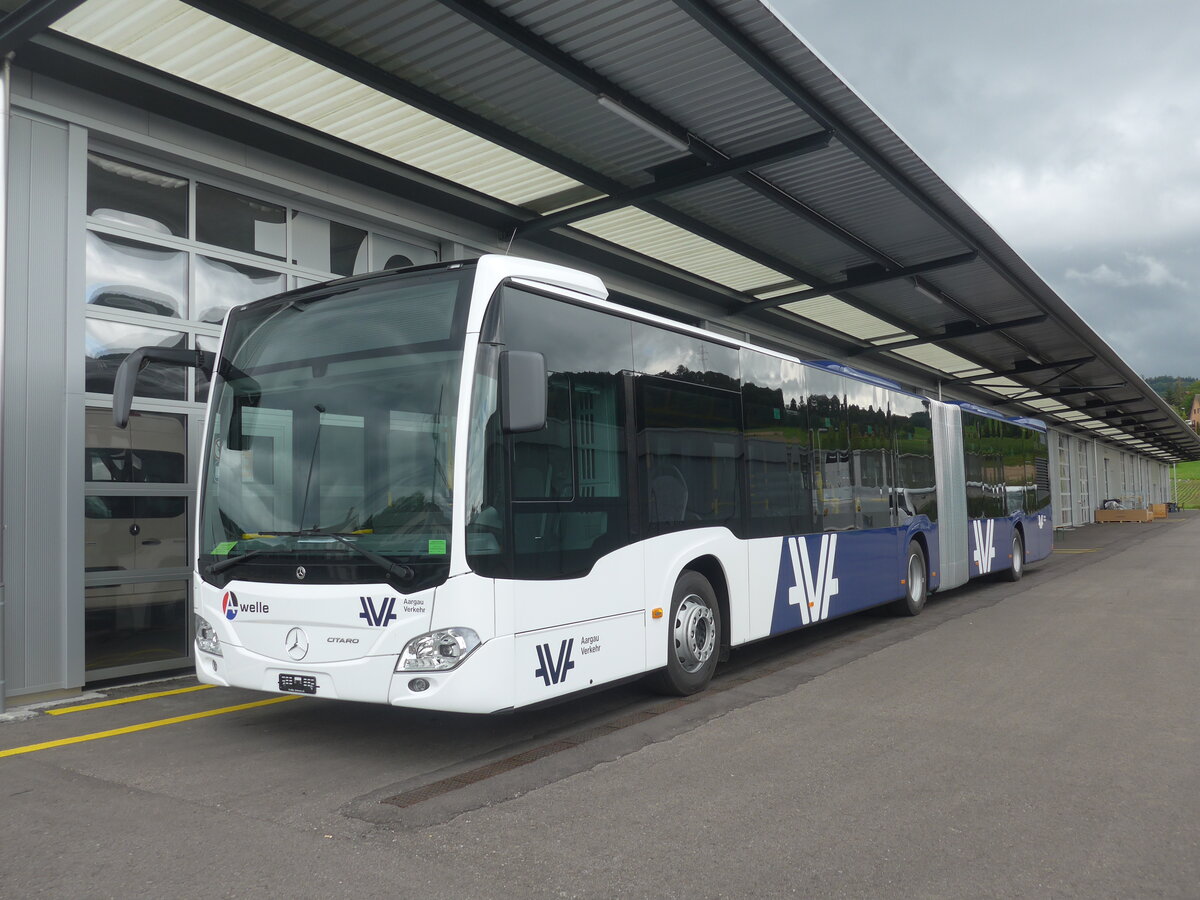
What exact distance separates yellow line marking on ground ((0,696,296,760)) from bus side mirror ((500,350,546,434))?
11.9ft

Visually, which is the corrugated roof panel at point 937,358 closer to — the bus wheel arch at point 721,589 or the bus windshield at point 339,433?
the bus wheel arch at point 721,589

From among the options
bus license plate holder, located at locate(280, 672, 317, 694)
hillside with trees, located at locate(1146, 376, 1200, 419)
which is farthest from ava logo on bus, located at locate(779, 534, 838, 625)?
hillside with trees, located at locate(1146, 376, 1200, 419)

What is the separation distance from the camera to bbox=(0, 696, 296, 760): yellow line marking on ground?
20.6ft

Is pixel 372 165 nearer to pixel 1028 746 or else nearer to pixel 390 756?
pixel 390 756

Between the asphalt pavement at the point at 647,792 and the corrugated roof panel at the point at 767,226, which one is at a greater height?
the corrugated roof panel at the point at 767,226

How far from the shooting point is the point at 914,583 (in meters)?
12.8

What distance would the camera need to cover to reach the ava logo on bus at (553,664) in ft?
18.9

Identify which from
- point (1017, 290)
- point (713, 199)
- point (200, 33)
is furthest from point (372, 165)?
point (1017, 290)

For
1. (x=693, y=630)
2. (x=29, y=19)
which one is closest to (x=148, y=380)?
(x=29, y=19)

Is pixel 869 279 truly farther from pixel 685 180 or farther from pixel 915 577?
pixel 685 180

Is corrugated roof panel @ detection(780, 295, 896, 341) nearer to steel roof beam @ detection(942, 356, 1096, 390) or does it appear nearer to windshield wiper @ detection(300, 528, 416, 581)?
steel roof beam @ detection(942, 356, 1096, 390)

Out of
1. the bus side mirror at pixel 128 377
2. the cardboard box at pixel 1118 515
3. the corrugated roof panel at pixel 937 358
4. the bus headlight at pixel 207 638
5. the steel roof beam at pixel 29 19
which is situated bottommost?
the cardboard box at pixel 1118 515

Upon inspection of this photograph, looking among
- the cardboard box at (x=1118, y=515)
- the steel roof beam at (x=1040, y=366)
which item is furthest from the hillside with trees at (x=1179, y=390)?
the steel roof beam at (x=1040, y=366)

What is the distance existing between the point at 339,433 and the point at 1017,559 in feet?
50.0
